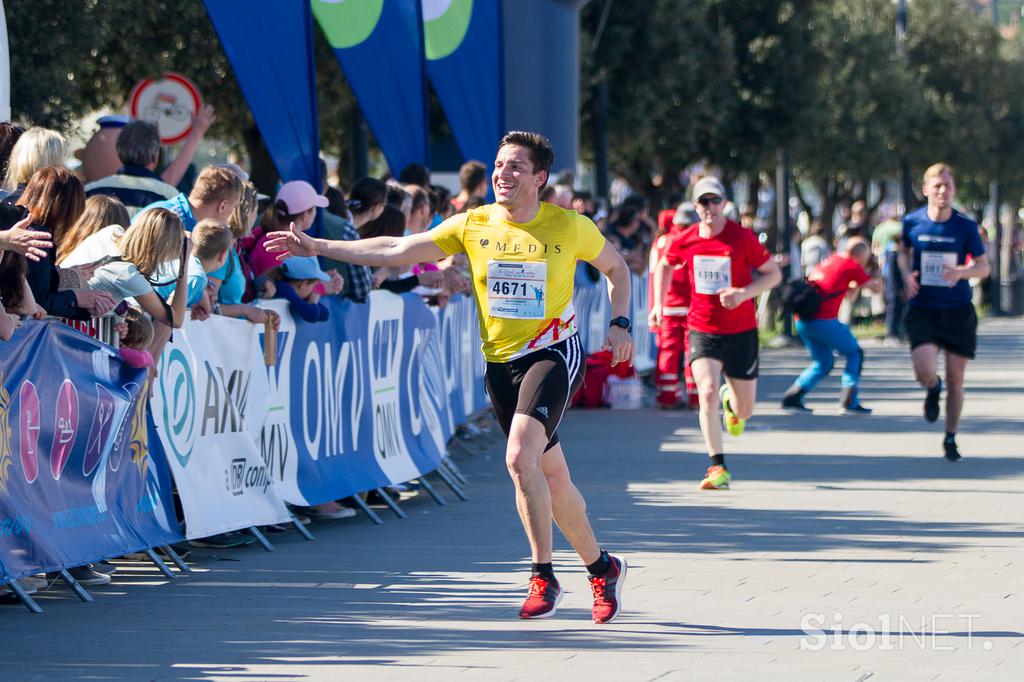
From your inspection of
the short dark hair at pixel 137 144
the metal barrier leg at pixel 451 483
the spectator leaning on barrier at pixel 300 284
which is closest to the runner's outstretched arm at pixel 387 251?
the spectator leaning on barrier at pixel 300 284

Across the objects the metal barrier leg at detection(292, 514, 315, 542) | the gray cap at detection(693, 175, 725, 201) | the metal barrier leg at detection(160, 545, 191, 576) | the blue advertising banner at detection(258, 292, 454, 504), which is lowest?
the metal barrier leg at detection(292, 514, 315, 542)

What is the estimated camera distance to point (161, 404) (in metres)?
8.56

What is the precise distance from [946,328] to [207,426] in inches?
271

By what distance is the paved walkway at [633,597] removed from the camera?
6.55m

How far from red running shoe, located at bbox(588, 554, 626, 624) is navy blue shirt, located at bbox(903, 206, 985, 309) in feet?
23.9

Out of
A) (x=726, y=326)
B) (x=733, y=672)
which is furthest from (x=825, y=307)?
(x=733, y=672)

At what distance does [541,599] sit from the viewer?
743 cm

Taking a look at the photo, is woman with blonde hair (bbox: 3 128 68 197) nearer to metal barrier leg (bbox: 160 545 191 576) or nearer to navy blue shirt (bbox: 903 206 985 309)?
metal barrier leg (bbox: 160 545 191 576)

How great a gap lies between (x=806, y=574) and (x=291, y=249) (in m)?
2.83

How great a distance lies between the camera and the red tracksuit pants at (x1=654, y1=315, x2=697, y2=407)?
16703 mm

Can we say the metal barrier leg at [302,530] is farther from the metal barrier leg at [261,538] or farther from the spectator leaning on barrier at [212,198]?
the spectator leaning on barrier at [212,198]

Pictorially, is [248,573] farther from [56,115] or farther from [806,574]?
[56,115]

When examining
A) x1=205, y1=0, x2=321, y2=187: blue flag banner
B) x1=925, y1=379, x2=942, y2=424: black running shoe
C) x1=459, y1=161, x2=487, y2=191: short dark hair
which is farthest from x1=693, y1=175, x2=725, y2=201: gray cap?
x1=925, y1=379, x2=942, y2=424: black running shoe

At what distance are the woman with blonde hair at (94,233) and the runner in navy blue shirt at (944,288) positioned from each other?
23.6 feet
